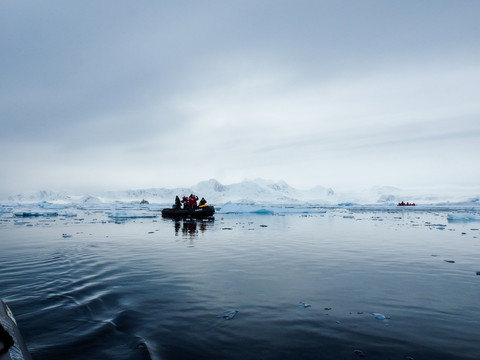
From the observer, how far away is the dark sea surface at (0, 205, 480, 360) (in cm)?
352

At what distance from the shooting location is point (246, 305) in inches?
195

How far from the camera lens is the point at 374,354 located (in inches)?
133

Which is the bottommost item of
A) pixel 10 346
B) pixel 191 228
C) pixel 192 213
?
pixel 191 228

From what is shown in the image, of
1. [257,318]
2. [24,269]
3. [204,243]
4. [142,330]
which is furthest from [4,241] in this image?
[257,318]

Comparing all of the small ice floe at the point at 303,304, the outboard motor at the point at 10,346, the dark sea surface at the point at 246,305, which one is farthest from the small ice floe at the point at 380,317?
the outboard motor at the point at 10,346

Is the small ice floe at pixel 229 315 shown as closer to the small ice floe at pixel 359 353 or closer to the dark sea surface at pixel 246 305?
the dark sea surface at pixel 246 305

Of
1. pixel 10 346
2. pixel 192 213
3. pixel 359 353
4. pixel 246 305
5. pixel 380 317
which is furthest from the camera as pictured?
pixel 192 213

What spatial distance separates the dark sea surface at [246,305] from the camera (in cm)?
352

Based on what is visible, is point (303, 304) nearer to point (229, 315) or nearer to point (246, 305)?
point (246, 305)

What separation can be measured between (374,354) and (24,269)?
314 inches

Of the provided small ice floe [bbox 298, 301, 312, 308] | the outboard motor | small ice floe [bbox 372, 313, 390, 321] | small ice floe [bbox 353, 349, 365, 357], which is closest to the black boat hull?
small ice floe [bbox 298, 301, 312, 308]

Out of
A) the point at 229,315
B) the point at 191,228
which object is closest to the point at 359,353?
the point at 229,315

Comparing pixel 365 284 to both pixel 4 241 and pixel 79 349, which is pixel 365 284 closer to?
pixel 79 349

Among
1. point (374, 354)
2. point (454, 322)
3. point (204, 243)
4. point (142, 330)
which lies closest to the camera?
point (374, 354)
